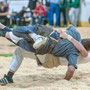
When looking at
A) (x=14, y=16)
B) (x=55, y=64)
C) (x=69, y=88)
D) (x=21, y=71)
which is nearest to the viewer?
(x=69, y=88)

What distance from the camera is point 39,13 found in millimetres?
16406

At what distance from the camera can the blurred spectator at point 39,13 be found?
16.1 m

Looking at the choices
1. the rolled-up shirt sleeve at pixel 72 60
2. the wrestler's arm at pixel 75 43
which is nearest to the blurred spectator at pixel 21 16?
the wrestler's arm at pixel 75 43

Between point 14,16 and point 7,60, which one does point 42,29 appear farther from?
point 14,16

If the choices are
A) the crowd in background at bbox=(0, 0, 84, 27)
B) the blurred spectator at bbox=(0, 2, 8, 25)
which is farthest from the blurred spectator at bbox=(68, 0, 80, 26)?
the blurred spectator at bbox=(0, 2, 8, 25)

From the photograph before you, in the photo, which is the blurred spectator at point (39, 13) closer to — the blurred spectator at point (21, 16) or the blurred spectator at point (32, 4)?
the blurred spectator at point (32, 4)

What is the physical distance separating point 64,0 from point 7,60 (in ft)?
29.0

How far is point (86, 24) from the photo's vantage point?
15930 mm

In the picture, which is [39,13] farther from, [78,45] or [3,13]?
[78,45]

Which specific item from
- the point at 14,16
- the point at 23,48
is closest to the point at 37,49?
the point at 23,48

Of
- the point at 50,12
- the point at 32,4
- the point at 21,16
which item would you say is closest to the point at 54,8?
the point at 50,12

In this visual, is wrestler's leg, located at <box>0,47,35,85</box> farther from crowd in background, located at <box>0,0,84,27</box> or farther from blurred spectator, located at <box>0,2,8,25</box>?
blurred spectator, located at <box>0,2,8,25</box>

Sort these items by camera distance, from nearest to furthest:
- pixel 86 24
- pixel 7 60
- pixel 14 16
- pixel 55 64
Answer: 1. pixel 55 64
2. pixel 7 60
3. pixel 86 24
4. pixel 14 16

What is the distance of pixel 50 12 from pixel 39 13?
0.65m
